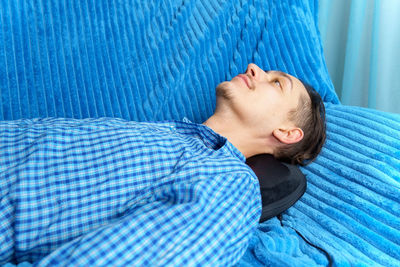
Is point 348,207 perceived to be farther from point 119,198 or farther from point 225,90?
point 119,198

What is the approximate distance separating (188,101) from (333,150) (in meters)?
0.60

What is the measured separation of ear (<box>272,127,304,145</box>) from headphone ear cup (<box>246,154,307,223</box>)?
0.10 m

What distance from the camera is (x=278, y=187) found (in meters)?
1.12

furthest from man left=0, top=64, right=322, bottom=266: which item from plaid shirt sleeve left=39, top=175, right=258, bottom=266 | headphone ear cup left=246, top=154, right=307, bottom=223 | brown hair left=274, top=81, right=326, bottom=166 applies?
brown hair left=274, top=81, right=326, bottom=166

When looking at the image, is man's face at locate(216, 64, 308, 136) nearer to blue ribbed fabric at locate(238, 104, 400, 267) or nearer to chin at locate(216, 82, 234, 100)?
chin at locate(216, 82, 234, 100)

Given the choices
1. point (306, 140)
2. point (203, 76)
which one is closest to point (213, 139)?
point (306, 140)

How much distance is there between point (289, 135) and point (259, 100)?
0.16 meters

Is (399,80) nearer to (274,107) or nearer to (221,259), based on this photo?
(274,107)

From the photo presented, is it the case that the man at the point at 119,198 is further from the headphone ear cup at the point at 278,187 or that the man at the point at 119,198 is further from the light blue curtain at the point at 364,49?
the light blue curtain at the point at 364,49

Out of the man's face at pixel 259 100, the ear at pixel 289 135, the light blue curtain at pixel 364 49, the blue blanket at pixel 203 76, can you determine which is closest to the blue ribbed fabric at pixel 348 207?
the blue blanket at pixel 203 76

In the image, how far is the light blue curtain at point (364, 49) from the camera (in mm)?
1848

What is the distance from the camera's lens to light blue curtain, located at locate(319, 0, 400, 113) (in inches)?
72.7

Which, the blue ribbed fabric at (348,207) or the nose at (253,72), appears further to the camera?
the nose at (253,72)

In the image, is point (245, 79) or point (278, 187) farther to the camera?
point (245, 79)
